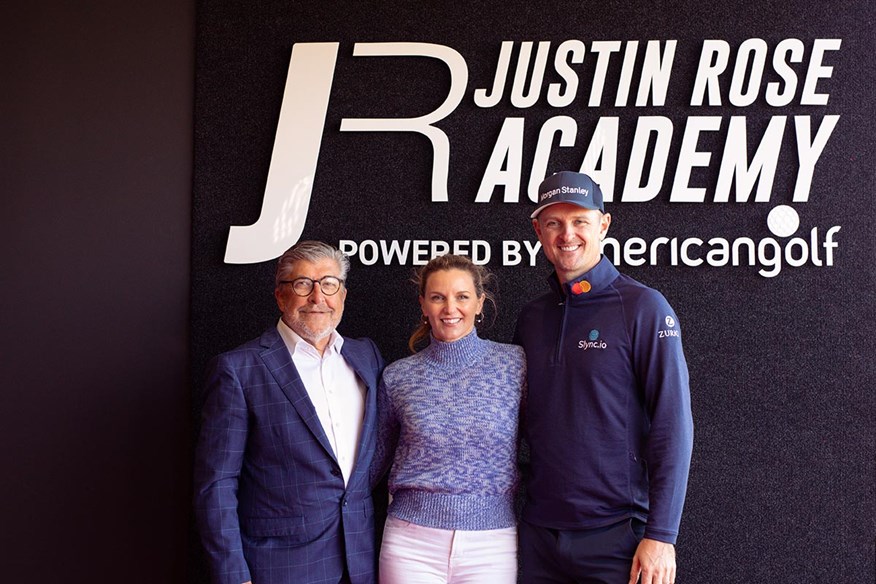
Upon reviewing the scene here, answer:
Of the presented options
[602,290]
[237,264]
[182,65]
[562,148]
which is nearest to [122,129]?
[182,65]

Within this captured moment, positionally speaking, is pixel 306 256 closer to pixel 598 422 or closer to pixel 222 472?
pixel 222 472

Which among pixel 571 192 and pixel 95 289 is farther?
pixel 95 289

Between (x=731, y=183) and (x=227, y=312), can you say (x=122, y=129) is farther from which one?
(x=731, y=183)

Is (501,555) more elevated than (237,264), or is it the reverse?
(237,264)

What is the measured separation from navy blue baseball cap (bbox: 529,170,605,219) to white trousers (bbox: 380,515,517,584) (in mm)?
1020

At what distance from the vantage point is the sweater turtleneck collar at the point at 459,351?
2393mm

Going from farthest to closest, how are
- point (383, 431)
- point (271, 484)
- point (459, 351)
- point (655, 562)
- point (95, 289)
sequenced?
point (95, 289) < point (383, 431) < point (459, 351) < point (271, 484) < point (655, 562)

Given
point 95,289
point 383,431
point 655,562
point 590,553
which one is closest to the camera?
point 655,562

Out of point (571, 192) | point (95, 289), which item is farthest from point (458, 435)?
point (95, 289)

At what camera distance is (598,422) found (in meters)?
2.22

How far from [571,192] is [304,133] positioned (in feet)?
4.14

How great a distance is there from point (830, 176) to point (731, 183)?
0.39m

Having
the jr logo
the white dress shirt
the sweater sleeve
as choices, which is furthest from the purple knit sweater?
the jr logo

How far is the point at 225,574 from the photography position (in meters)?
2.17
